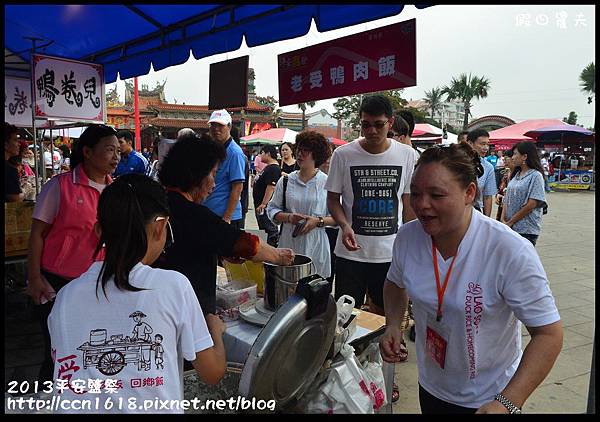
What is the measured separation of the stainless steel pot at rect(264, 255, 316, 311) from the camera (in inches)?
70.7

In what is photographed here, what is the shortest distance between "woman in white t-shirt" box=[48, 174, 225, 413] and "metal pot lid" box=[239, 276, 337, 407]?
218 millimetres

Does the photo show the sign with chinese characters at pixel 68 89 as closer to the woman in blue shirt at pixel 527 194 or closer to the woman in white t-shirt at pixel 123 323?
the woman in white t-shirt at pixel 123 323

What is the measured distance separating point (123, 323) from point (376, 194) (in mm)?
1835

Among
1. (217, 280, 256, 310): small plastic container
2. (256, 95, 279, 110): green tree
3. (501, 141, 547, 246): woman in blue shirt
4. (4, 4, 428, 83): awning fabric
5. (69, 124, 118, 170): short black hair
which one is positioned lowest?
(217, 280, 256, 310): small plastic container

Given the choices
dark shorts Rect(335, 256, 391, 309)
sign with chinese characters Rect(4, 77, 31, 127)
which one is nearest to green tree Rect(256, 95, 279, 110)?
sign with chinese characters Rect(4, 77, 31, 127)

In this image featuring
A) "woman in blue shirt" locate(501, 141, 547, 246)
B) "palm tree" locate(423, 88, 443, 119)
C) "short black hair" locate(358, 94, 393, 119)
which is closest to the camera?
"short black hair" locate(358, 94, 393, 119)

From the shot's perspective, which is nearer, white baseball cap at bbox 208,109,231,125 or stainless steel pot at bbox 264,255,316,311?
stainless steel pot at bbox 264,255,316,311

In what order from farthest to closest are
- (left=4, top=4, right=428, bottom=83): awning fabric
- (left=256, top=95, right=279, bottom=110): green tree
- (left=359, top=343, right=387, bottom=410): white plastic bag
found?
(left=256, top=95, right=279, bottom=110): green tree
(left=4, top=4, right=428, bottom=83): awning fabric
(left=359, top=343, right=387, bottom=410): white plastic bag

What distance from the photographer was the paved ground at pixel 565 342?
263 centimetres

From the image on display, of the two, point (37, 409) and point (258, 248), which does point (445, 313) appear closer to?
A: point (258, 248)

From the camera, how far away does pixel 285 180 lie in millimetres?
3289

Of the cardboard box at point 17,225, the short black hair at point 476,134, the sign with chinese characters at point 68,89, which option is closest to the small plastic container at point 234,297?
the cardboard box at point 17,225

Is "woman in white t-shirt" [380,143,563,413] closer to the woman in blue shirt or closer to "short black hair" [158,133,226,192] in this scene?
"short black hair" [158,133,226,192]

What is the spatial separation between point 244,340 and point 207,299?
0.83ft
